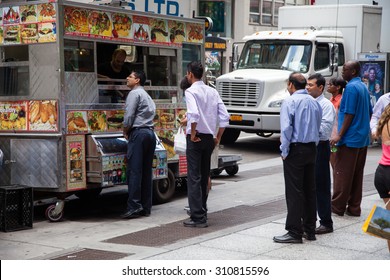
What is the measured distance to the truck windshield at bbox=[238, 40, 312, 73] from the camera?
61.9ft

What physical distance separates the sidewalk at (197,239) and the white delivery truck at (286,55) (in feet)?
22.2

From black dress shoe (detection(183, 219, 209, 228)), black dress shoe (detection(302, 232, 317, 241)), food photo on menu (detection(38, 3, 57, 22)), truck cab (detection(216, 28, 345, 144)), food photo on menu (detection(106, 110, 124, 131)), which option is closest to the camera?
black dress shoe (detection(302, 232, 317, 241))

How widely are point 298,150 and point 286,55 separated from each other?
1119 cm

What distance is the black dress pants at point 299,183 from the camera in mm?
8141

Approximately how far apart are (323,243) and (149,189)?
2.74m

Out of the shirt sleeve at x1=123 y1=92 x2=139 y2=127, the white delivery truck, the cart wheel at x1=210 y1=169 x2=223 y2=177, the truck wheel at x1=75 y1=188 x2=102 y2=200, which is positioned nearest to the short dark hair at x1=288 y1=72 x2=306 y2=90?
the shirt sleeve at x1=123 y1=92 x2=139 y2=127

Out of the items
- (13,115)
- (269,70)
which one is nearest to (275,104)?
(269,70)

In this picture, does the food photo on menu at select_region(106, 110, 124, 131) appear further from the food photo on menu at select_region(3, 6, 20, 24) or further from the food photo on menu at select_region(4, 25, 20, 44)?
the food photo on menu at select_region(3, 6, 20, 24)

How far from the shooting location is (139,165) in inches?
396

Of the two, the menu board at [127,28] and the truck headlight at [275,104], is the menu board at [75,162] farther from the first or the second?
the truck headlight at [275,104]

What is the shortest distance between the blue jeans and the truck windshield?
9.25 m

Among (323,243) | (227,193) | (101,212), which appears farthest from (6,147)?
(323,243)

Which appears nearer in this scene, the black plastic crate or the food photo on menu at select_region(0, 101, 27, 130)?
the black plastic crate

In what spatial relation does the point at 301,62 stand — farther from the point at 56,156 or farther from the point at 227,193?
the point at 56,156
